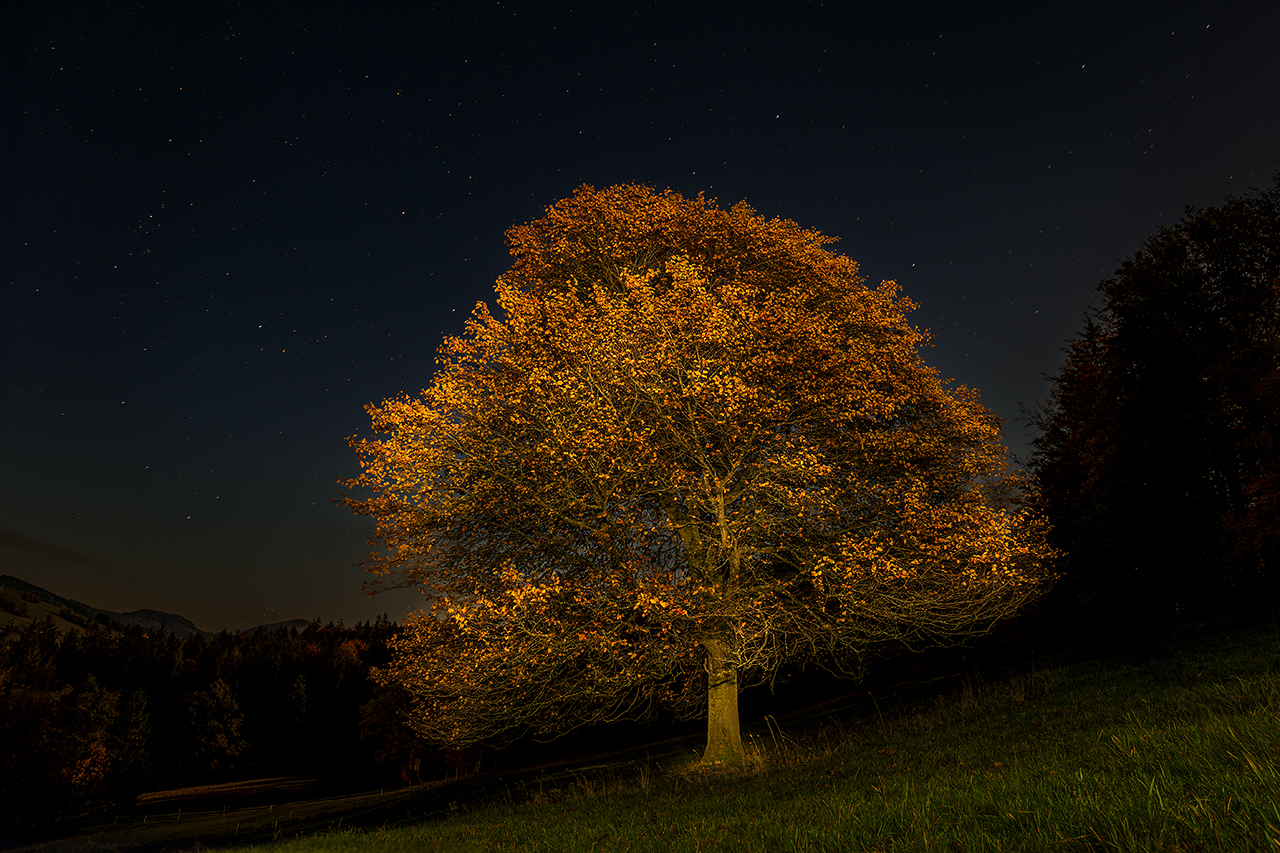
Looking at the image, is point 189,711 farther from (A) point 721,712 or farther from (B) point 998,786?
(B) point 998,786

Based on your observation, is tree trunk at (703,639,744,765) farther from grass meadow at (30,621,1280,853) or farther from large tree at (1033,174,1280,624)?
large tree at (1033,174,1280,624)

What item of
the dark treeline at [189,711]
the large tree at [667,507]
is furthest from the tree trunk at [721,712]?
the dark treeline at [189,711]

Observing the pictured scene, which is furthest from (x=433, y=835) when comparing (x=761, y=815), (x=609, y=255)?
(x=609, y=255)

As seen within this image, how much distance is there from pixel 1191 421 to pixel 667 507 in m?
23.7

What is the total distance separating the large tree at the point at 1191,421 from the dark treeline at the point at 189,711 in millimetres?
49448

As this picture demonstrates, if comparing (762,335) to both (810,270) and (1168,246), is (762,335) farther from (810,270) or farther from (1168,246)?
(1168,246)

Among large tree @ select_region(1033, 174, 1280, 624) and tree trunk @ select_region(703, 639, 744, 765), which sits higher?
large tree @ select_region(1033, 174, 1280, 624)

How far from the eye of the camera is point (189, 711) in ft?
A: 244

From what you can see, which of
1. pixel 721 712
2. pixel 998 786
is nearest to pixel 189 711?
pixel 721 712

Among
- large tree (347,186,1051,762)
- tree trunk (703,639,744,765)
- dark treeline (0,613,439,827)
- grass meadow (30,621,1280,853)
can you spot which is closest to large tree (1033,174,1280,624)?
grass meadow (30,621,1280,853)

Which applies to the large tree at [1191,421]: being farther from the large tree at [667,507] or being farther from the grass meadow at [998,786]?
the large tree at [667,507]

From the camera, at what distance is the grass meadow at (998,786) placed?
11.7ft

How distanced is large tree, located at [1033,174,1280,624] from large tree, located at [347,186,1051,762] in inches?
618

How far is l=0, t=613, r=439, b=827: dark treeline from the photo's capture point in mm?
44812
